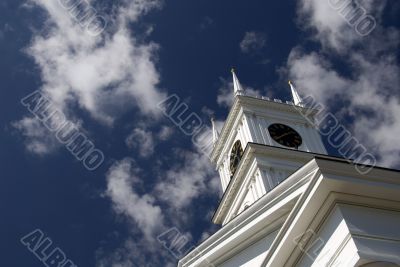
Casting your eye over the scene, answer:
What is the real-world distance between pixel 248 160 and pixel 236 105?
7.20 m

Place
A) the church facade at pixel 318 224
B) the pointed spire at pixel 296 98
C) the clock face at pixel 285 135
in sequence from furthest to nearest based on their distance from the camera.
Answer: the pointed spire at pixel 296 98 → the clock face at pixel 285 135 → the church facade at pixel 318 224

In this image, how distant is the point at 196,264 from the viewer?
2345 cm

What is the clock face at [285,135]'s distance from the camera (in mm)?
42531

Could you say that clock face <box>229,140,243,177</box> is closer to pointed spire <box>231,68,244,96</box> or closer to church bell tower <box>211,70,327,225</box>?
church bell tower <box>211,70,327,225</box>

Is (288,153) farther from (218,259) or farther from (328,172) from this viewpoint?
(328,172)

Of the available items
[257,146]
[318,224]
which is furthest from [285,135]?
[318,224]

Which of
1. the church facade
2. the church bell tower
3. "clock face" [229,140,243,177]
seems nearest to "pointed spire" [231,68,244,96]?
the church bell tower

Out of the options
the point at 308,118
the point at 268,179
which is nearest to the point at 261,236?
the point at 268,179

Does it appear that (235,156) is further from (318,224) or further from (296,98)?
(318,224)

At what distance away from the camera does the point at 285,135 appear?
43562 millimetres

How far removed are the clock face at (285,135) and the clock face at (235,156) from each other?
2.91 meters

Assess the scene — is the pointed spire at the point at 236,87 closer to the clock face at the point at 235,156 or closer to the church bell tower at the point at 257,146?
the church bell tower at the point at 257,146

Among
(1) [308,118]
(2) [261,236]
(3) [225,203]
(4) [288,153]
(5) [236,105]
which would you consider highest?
(1) [308,118]

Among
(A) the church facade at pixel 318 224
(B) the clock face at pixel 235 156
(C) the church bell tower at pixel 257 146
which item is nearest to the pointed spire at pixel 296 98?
(C) the church bell tower at pixel 257 146
